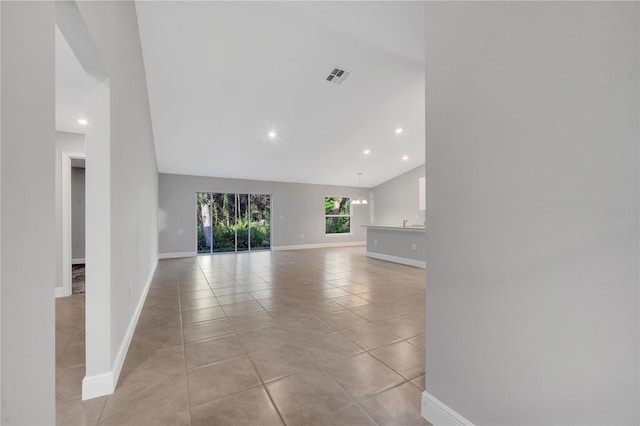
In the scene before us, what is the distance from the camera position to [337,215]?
36.1ft

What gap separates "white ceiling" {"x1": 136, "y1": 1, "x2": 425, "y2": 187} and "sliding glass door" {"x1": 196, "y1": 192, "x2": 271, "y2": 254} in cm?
139

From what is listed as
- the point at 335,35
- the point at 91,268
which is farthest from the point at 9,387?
the point at 335,35

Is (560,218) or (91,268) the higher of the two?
(560,218)

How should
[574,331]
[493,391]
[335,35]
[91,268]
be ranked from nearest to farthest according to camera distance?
[574,331] → [493,391] → [91,268] → [335,35]

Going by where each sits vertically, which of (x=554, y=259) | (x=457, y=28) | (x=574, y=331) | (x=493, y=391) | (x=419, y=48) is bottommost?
(x=493, y=391)

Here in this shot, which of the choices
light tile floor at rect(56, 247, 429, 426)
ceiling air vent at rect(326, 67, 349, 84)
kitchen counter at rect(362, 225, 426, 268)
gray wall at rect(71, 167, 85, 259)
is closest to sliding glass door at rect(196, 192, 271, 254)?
gray wall at rect(71, 167, 85, 259)

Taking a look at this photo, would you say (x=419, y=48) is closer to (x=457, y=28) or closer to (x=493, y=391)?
(x=457, y=28)

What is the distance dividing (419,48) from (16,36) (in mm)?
3937

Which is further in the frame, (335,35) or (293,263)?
(293,263)

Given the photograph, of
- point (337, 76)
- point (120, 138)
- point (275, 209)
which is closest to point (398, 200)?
point (275, 209)

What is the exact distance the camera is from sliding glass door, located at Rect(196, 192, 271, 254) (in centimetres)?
849

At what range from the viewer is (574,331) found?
98cm

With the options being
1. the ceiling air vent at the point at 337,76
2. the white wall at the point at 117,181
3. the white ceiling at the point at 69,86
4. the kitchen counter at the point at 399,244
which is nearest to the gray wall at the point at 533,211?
the white wall at the point at 117,181

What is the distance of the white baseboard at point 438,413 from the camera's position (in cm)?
138
